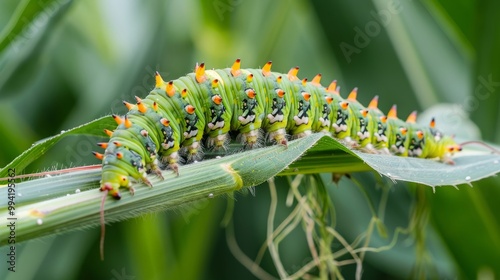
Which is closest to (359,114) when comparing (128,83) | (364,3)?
(364,3)

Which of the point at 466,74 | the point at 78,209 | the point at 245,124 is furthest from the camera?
the point at 466,74

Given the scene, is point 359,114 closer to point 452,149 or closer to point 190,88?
point 452,149

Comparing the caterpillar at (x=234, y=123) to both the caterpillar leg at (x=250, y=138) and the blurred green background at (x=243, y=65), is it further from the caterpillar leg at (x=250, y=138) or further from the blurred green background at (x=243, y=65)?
the blurred green background at (x=243, y=65)

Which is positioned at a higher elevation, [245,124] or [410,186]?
[245,124]

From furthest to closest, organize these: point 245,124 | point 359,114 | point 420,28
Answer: point 420,28
point 359,114
point 245,124

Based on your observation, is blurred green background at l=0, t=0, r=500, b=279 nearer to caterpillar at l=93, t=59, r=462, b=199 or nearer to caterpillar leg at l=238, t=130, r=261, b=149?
caterpillar at l=93, t=59, r=462, b=199

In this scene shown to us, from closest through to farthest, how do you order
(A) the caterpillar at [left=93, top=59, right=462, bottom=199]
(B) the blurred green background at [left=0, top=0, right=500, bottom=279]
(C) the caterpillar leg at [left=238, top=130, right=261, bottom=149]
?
(A) the caterpillar at [left=93, top=59, right=462, bottom=199]
(C) the caterpillar leg at [left=238, top=130, right=261, bottom=149]
(B) the blurred green background at [left=0, top=0, right=500, bottom=279]

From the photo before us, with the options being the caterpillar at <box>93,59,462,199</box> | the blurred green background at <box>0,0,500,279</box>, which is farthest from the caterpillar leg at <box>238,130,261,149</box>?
the blurred green background at <box>0,0,500,279</box>

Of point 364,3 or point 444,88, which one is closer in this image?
point 364,3
